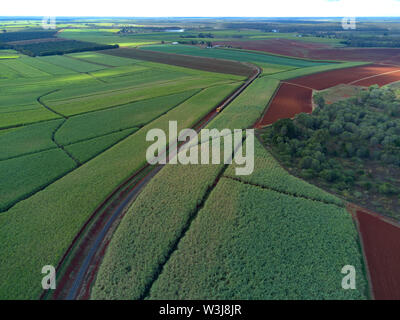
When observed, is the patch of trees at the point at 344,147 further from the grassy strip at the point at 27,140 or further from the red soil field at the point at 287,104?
the grassy strip at the point at 27,140

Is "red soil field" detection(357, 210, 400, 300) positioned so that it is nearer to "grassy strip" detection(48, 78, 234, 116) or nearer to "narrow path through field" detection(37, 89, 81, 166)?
"narrow path through field" detection(37, 89, 81, 166)

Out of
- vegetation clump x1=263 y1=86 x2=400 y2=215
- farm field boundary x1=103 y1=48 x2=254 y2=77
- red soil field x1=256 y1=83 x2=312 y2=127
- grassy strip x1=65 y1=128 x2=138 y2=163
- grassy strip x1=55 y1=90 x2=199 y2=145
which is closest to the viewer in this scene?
vegetation clump x1=263 y1=86 x2=400 y2=215

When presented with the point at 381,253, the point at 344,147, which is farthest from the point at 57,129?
the point at 381,253

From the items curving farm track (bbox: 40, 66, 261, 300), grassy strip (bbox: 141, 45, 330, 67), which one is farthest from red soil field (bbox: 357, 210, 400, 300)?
grassy strip (bbox: 141, 45, 330, 67)

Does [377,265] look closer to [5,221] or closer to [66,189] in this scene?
[66,189]

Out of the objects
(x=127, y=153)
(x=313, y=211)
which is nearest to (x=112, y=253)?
(x=127, y=153)

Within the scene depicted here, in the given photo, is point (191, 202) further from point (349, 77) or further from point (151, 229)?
point (349, 77)

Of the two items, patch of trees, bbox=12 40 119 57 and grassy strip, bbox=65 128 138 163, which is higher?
patch of trees, bbox=12 40 119 57
